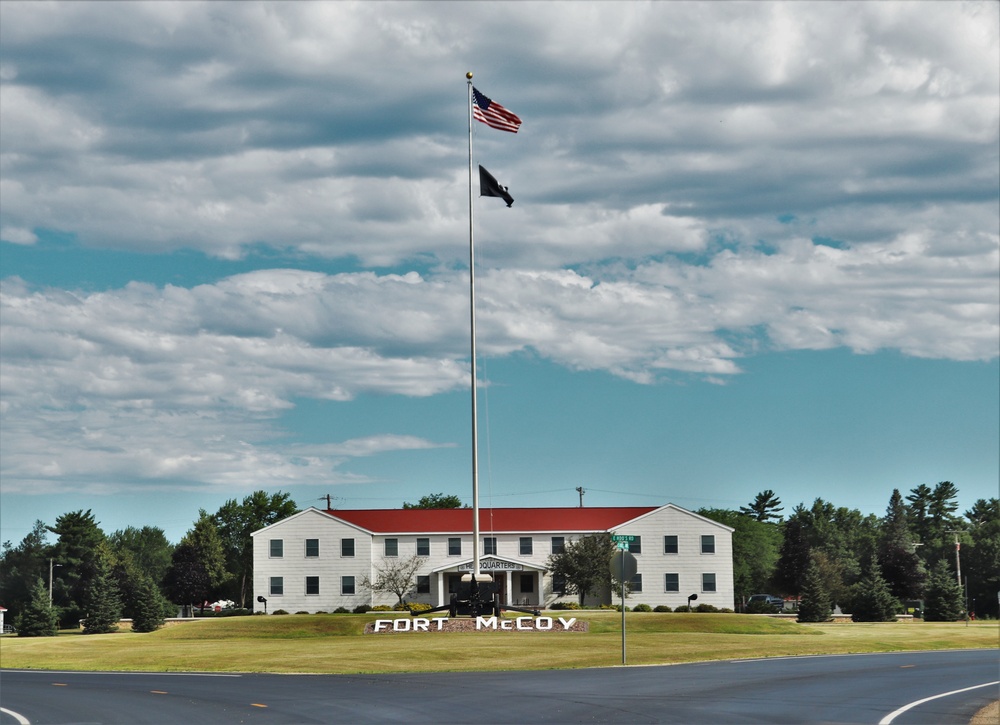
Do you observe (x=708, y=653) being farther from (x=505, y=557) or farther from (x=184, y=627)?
(x=505, y=557)

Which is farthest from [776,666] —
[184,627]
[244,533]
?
[244,533]

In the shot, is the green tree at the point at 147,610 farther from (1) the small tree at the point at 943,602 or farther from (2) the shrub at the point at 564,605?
(1) the small tree at the point at 943,602

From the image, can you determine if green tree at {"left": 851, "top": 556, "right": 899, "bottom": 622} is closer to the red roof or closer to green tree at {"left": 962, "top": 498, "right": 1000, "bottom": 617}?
the red roof

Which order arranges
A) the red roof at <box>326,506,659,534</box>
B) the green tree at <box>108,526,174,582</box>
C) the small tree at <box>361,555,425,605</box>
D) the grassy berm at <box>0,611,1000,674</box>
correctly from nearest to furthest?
the grassy berm at <box>0,611,1000,674</box> < the small tree at <box>361,555,425,605</box> < the red roof at <box>326,506,659,534</box> < the green tree at <box>108,526,174,582</box>

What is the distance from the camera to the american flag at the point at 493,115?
151 feet

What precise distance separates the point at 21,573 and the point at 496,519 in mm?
52154

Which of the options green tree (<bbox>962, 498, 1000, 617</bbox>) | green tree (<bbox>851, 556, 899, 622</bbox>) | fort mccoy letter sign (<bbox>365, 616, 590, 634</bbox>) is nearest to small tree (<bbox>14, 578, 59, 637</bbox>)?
fort mccoy letter sign (<bbox>365, 616, 590, 634</bbox>)

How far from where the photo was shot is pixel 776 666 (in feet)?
106

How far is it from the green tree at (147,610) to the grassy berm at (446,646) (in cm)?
402

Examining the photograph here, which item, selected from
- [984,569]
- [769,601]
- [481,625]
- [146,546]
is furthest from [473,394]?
[146,546]

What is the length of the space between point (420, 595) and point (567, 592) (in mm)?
10378

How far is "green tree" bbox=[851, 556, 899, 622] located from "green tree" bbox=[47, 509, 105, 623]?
206 feet

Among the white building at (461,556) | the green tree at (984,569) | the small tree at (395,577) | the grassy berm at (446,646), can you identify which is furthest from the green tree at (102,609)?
the green tree at (984,569)

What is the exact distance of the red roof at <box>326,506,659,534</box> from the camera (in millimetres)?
84125
